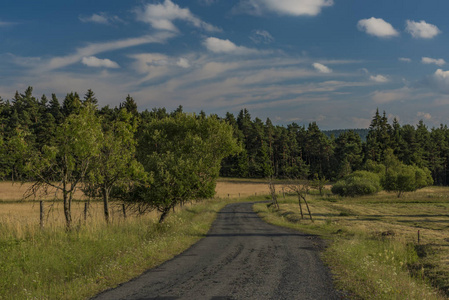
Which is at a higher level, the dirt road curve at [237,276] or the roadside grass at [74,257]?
the roadside grass at [74,257]

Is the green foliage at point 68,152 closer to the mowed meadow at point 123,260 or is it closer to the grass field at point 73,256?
the mowed meadow at point 123,260

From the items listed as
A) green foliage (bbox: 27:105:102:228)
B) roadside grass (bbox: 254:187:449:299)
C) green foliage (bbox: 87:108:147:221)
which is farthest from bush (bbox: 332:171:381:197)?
green foliage (bbox: 27:105:102:228)

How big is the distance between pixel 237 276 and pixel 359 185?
5893cm

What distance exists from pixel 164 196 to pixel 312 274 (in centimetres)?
1272

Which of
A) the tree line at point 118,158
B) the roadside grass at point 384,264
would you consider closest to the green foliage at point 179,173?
the tree line at point 118,158

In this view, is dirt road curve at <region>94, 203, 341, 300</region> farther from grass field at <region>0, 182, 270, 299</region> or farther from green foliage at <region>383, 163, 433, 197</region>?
green foliage at <region>383, 163, 433, 197</region>

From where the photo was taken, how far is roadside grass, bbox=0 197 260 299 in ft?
28.8

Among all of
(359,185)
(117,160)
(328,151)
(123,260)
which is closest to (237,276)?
(123,260)

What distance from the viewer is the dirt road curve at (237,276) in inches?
343

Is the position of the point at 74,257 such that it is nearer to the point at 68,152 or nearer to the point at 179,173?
the point at 68,152

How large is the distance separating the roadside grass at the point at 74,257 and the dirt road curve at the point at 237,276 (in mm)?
725

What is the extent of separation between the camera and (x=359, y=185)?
62969 mm

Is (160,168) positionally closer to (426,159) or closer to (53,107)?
(53,107)

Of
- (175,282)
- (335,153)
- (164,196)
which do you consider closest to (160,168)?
(164,196)
